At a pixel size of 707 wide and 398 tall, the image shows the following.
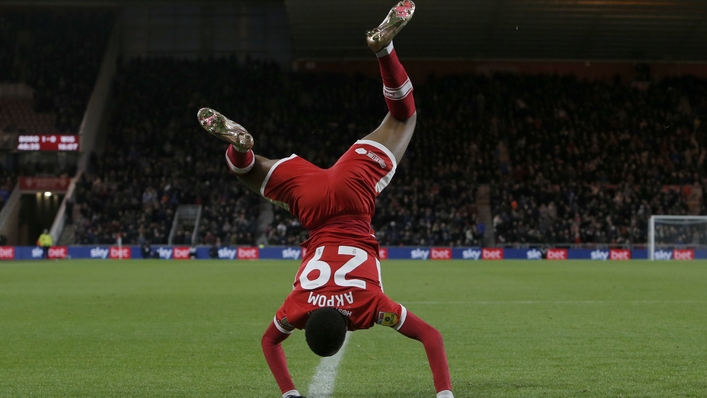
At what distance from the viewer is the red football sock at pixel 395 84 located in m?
5.28

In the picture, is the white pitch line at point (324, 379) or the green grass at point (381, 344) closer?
the white pitch line at point (324, 379)

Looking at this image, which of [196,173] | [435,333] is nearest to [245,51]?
[196,173]

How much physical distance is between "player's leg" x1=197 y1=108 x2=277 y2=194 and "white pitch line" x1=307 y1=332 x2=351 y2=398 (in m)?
1.87

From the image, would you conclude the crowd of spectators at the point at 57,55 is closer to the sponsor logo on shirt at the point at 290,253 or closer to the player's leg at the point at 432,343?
the sponsor logo on shirt at the point at 290,253

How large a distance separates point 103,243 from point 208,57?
16510mm

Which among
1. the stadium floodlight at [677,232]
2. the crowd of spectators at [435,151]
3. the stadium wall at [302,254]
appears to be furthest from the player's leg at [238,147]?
the stadium floodlight at [677,232]

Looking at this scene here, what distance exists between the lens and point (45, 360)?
321 inches

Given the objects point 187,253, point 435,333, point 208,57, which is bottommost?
point 187,253

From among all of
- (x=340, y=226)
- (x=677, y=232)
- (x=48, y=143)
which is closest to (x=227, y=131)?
(x=340, y=226)

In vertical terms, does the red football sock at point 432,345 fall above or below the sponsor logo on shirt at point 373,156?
below

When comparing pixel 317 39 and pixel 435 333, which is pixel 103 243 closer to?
pixel 317 39

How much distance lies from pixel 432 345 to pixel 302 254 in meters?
32.1

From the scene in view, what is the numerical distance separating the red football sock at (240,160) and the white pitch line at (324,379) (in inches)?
79.0

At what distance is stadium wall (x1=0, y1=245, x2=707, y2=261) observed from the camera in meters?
37.0
